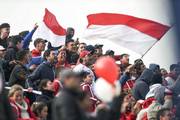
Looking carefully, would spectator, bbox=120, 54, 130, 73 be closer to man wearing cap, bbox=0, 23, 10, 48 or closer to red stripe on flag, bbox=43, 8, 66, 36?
red stripe on flag, bbox=43, 8, 66, 36

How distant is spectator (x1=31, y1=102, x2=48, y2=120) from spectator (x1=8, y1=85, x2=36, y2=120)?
5.5 inches

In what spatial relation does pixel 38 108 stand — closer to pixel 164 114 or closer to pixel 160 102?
pixel 164 114

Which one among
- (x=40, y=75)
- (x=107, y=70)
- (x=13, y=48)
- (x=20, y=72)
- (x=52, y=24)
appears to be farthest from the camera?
(x=52, y=24)

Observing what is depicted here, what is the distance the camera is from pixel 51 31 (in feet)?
69.3

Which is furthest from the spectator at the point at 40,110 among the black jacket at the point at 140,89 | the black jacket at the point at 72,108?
the black jacket at the point at 72,108

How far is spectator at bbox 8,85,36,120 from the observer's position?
14.4 metres

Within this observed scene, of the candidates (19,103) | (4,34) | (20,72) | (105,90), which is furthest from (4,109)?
(4,34)

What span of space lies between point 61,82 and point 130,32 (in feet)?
20.9

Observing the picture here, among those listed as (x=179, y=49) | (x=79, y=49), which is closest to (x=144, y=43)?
(x=79, y=49)

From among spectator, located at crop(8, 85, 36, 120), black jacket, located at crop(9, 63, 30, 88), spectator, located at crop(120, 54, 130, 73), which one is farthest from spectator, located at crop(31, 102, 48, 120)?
spectator, located at crop(120, 54, 130, 73)

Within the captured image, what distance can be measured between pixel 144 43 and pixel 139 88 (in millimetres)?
3316

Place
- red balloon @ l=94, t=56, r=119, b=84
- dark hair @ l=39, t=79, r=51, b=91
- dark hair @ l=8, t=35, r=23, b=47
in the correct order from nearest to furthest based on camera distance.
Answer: red balloon @ l=94, t=56, r=119, b=84, dark hair @ l=39, t=79, r=51, b=91, dark hair @ l=8, t=35, r=23, b=47

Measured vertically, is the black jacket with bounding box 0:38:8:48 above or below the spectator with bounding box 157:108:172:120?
above

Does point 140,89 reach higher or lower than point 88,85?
lower
